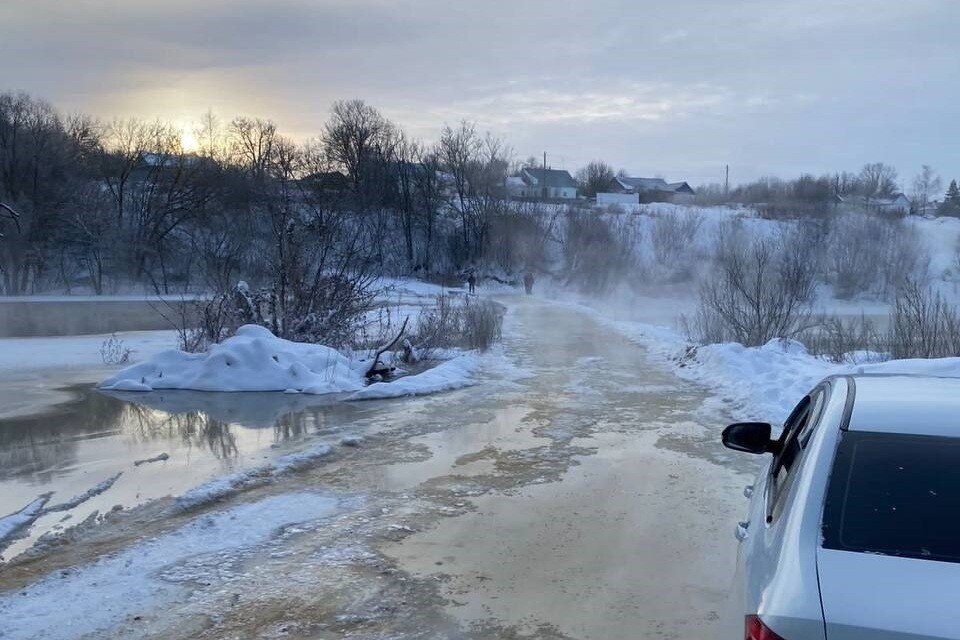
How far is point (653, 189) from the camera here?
105 m

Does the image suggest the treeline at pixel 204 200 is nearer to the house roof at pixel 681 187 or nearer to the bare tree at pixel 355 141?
the bare tree at pixel 355 141

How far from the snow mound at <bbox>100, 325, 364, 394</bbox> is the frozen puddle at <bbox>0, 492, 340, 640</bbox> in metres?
6.43

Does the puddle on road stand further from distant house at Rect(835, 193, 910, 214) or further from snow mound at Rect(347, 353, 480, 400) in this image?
distant house at Rect(835, 193, 910, 214)

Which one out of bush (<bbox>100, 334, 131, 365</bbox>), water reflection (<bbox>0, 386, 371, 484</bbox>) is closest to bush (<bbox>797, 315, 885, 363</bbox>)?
water reflection (<bbox>0, 386, 371, 484</bbox>)

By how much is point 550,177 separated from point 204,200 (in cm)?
5315

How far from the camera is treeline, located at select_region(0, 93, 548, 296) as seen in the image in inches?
2159

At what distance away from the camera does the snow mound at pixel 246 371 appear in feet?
42.4

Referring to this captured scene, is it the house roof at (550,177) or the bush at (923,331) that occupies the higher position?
the house roof at (550,177)

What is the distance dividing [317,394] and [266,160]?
62670 millimetres

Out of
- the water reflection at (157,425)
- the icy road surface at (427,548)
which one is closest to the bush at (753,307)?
the icy road surface at (427,548)

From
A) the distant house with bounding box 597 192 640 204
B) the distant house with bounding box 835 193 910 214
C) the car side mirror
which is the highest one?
the distant house with bounding box 597 192 640 204

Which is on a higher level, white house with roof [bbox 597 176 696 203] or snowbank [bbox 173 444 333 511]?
white house with roof [bbox 597 176 696 203]

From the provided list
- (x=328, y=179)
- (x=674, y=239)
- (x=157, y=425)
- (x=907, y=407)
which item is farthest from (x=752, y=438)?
(x=674, y=239)

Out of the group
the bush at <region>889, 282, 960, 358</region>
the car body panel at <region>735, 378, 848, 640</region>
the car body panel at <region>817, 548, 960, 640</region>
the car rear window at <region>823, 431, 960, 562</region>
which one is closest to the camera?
the car body panel at <region>817, 548, 960, 640</region>
